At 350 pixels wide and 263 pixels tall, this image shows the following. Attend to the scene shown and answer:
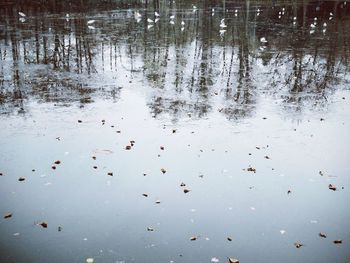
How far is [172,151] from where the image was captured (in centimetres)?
869

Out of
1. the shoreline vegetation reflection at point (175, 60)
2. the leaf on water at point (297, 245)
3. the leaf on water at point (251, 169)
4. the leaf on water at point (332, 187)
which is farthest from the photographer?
the shoreline vegetation reflection at point (175, 60)

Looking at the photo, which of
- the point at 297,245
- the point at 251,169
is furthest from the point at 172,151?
the point at 297,245

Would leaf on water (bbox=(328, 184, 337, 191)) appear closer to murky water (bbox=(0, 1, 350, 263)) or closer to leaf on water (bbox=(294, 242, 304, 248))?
murky water (bbox=(0, 1, 350, 263))

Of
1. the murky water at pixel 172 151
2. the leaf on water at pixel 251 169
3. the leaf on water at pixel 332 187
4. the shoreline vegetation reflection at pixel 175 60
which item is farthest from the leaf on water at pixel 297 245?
the shoreline vegetation reflection at pixel 175 60

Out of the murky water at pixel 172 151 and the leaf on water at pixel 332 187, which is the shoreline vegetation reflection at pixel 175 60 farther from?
the leaf on water at pixel 332 187

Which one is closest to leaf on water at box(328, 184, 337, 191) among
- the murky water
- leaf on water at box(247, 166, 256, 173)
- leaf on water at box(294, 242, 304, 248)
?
the murky water

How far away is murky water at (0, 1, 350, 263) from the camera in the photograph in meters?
6.01

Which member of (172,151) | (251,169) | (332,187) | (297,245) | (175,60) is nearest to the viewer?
(297,245)

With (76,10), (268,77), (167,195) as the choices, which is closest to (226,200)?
(167,195)

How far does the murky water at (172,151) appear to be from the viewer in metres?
6.01

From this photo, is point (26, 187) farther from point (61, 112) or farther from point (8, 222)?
point (61, 112)

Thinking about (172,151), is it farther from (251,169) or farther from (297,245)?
(297,245)

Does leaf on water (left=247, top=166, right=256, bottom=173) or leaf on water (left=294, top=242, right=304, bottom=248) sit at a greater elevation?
leaf on water (left=247, top=166, right=256, bottom=173)

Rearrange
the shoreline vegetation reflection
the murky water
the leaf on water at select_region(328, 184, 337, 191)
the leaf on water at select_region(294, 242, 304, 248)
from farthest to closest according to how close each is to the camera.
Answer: the shoreline vegetation reflection, the leaf on water at select_region(328, 184, 337, 191), the murky water, the leaf on water at select_region(294, 242, 304, 248)
